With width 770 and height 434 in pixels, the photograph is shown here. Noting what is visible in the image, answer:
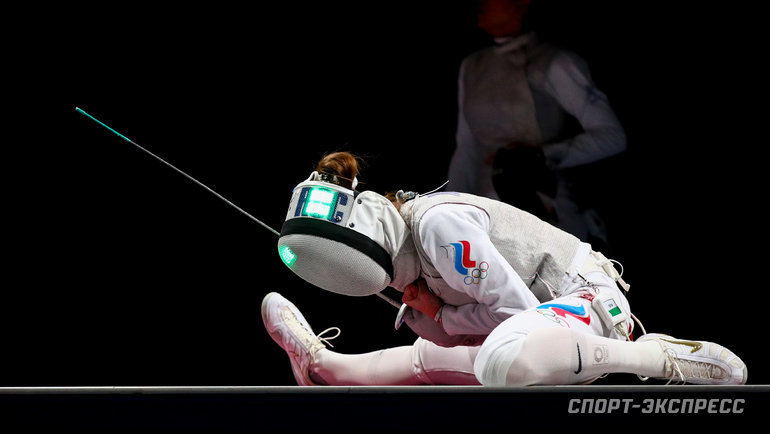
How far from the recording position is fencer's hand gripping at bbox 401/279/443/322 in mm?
1718

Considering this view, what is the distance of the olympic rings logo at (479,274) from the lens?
151 centimetres

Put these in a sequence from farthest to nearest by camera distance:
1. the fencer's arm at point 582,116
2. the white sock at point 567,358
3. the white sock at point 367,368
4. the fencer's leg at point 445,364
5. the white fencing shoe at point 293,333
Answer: the fencer's arm at point 582,116 → the white fencing shoe at point 293,333 → the white sock at point 367,368 → the fencer's leg at point 445,364 → the white sock at point 567,358

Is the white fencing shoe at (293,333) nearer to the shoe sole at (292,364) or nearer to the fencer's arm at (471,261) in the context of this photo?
the shoe sole at (292,364)

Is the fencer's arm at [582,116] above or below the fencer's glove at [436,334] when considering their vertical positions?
above

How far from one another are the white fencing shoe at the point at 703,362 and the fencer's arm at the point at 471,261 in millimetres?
292

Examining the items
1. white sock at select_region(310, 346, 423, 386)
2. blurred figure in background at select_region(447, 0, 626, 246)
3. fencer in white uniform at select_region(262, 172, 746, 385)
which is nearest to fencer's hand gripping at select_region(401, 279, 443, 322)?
fencer in white uniform at select_region(262, 172, 746, 385)

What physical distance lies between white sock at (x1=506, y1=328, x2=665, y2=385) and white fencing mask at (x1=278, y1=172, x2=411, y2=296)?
0.40m

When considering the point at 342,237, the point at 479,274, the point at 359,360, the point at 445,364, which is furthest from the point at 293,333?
the point at 479,274

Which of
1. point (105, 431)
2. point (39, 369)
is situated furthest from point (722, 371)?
point (39, 369)

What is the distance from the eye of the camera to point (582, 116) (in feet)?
7.41

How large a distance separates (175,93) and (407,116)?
67 centimetres

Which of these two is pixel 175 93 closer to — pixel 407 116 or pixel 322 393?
pixel 407 116

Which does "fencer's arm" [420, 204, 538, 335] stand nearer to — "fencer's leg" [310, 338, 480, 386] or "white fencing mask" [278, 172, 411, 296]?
"white fencing mask" [278, 172, 411, 296]

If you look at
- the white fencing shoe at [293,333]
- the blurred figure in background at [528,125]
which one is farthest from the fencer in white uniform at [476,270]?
the blurred figure in background at [528,125]
